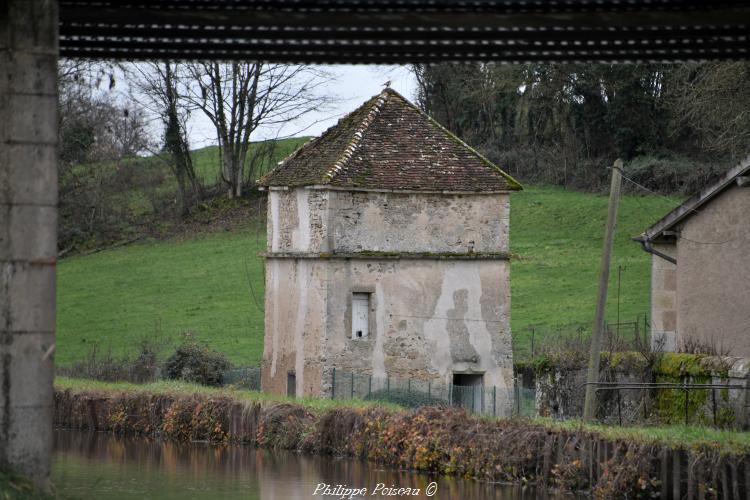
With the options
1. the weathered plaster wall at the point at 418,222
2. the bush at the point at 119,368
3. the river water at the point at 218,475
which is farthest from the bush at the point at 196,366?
the river water at the point at 218,475

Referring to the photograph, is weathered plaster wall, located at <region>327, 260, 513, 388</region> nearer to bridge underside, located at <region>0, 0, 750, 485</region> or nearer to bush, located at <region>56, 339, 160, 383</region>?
bush, located at <region>56, 339, 160, 383</region>

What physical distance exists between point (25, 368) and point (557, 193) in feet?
151

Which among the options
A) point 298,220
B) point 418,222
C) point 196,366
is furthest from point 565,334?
point 196,366

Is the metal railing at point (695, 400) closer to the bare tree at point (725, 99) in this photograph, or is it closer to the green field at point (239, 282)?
the bare tree at point (725, 99)

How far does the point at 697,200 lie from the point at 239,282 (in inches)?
1007

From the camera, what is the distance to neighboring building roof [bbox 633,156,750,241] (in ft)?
88.6

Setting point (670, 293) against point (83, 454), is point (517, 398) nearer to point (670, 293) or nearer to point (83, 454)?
point (670, 293)

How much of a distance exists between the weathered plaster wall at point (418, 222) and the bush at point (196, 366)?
5639 mm

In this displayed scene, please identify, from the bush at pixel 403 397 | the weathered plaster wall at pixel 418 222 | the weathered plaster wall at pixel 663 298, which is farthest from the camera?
the weathered plaster wall at pixel 663 298

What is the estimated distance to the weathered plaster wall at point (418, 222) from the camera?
32.2m

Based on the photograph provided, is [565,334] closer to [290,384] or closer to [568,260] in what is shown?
[568,260]

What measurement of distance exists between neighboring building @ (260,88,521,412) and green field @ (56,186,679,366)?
5380mm

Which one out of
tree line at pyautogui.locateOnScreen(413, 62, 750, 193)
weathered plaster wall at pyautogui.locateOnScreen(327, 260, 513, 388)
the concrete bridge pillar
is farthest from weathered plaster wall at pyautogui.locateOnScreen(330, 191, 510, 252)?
the concrete bridge pillar

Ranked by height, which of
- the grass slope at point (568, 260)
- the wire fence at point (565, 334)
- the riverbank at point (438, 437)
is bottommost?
the riverbank at point (438, 437)
